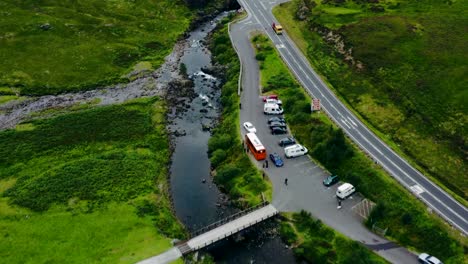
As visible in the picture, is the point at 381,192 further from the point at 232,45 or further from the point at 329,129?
the point at 232,45

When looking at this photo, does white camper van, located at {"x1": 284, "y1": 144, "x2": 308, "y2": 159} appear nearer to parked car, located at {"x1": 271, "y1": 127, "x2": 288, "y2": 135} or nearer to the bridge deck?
parked car, located at {"x1": 271, "y1": 127, "x2": 288, "y2": 135}

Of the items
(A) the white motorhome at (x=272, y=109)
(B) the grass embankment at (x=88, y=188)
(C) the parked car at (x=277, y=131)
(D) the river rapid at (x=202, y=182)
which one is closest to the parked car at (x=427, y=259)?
(D) the river rapid at (x=202, y=182)

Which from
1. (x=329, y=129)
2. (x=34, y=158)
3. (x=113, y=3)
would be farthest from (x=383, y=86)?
(x=113, y=3)

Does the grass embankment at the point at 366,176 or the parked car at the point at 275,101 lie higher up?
the parked car at the point at 275,101

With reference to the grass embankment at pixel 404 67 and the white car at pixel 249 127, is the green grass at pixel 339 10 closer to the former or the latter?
the grass embankment at pixel 404 67

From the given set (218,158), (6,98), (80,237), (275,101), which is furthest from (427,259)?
(6,98)

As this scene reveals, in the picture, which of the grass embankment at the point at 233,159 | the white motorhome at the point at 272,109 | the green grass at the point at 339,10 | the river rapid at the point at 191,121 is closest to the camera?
the river rapid at the point at 191,121

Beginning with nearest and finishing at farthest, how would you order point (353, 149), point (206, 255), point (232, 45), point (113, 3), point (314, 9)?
1. point (206, 255)
2. point (353, 149)
3. point (232, 45)
4. point (314, 9)
5. point (113, 3)
